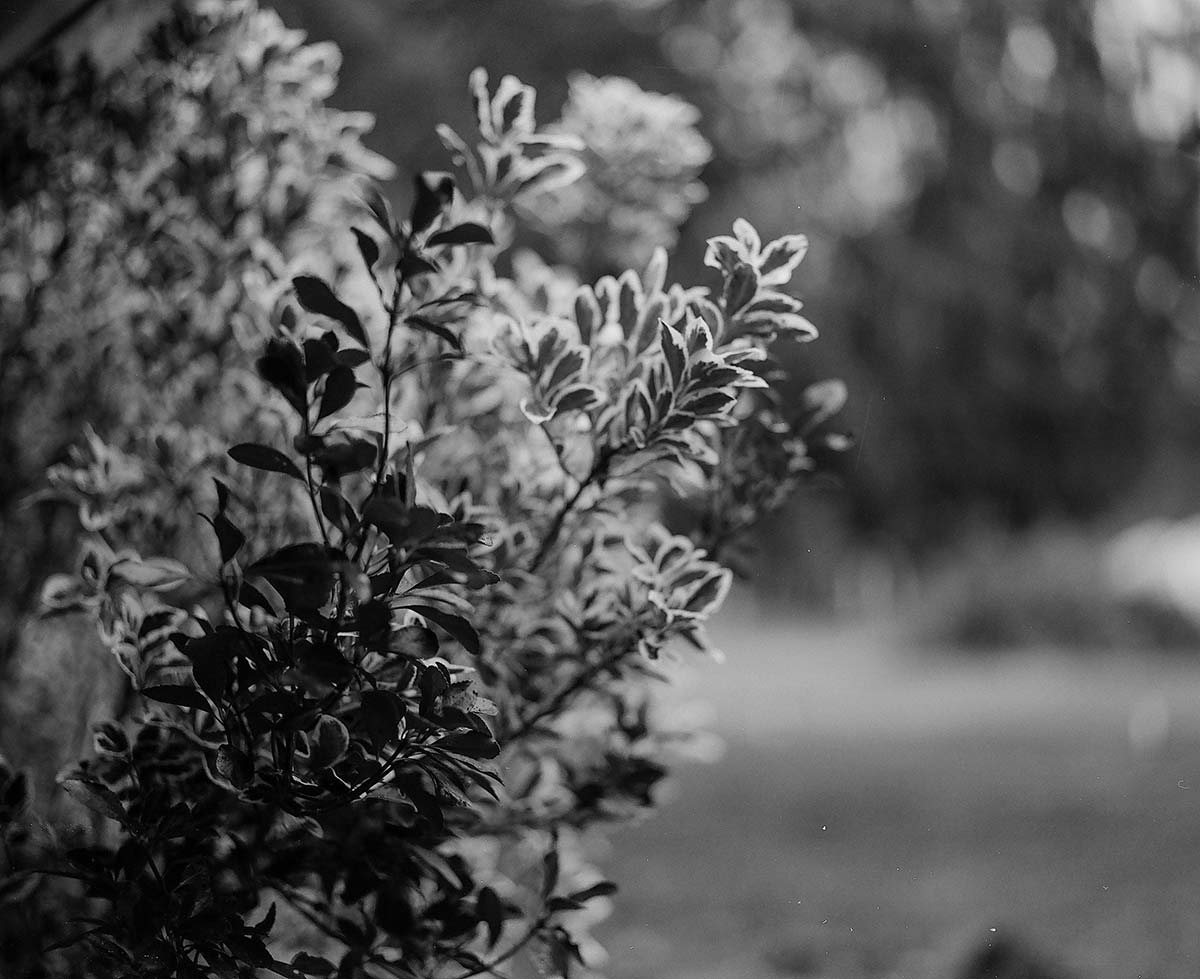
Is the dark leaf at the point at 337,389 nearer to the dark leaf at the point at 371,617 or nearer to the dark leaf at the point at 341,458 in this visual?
the dark leaf at the point at 341,458

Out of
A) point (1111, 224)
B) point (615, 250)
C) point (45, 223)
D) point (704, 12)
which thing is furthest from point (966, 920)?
point (1111, 224)

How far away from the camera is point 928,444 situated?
12039 mm

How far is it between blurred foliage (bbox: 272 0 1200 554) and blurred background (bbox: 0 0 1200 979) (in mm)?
27

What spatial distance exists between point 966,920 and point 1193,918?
556mm

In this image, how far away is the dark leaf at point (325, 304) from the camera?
1.04 meters

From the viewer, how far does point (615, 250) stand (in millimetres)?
2047

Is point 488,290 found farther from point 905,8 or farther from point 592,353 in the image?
point 905,8

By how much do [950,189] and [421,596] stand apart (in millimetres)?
8677

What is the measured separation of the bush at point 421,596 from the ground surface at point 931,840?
0.63 metres

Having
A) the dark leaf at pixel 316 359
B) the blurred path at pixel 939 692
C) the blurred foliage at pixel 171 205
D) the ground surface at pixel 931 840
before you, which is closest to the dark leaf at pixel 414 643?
the dark leaf at pixel 316 359

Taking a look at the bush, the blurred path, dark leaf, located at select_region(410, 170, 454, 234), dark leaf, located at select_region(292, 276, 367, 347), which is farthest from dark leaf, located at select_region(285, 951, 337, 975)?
the blurred path

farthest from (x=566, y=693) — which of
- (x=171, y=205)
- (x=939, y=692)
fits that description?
(x=939, y=692)

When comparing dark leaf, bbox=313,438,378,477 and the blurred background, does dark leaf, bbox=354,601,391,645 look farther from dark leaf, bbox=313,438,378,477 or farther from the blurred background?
the blurred background

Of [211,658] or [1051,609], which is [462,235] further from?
[1051,609]
